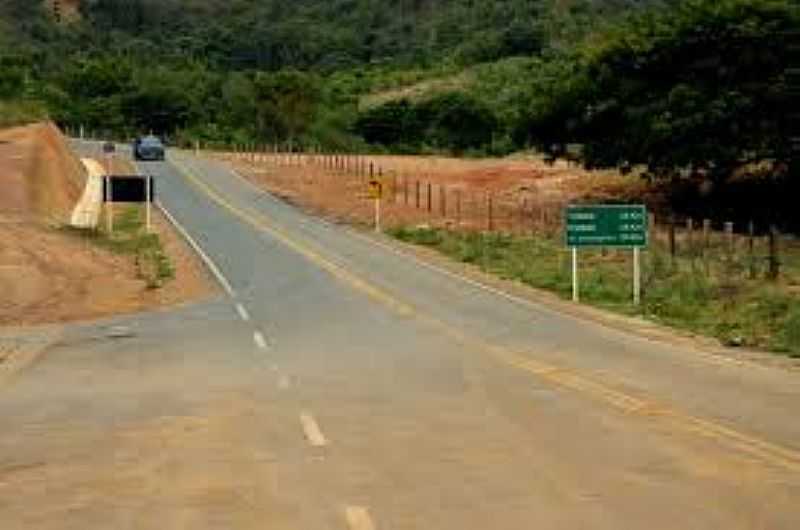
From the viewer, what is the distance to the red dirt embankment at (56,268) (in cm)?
4369

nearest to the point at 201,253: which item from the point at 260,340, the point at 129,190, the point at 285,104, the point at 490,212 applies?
the point at 129,190

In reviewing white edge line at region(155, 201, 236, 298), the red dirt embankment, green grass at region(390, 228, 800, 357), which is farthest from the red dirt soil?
the red dirt embankment

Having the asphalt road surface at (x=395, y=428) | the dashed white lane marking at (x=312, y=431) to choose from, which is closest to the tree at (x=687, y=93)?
the asphalt road surface at (x=395, y=428)

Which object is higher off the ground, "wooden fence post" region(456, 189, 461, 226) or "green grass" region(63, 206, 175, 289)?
"wooden fence post" region(456, 189, 461, 226)

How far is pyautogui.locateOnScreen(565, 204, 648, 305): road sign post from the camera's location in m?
41.6

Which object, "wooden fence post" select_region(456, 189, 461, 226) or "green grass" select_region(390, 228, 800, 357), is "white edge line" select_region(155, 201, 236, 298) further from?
"wooden fence post" select_region(456, 189, 461, 226)

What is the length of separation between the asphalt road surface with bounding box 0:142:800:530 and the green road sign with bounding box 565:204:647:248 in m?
5.57

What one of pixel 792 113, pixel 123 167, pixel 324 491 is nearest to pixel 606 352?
pixel 324 491

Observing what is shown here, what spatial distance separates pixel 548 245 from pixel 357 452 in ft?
135

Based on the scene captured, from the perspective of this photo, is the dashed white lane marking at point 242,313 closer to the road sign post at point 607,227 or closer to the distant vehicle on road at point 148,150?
the road sign post at point 607,227

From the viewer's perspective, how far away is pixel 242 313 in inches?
1532

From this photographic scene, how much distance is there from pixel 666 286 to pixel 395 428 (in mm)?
24738

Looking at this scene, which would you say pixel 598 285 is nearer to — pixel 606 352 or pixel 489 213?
pixel 606 352

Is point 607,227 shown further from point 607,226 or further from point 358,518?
point 358,518
